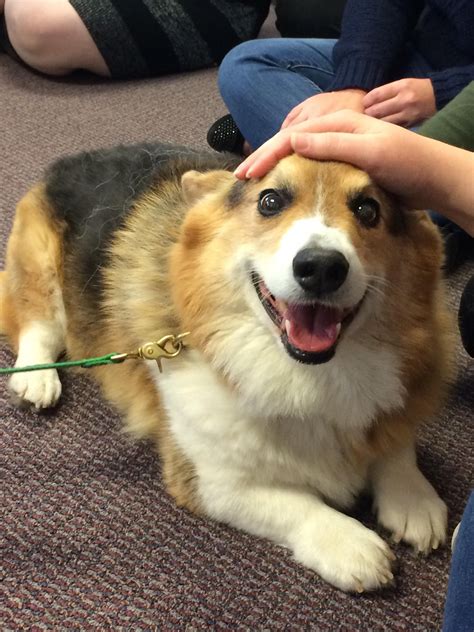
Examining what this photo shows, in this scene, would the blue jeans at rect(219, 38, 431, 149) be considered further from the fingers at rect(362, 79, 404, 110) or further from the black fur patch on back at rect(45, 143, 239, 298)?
the black fur patch on back at rect(45, 143, 239, 298)

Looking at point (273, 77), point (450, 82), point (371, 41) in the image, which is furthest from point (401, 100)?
point (273, 77)

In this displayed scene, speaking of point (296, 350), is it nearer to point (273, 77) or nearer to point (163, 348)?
point (163, 348)

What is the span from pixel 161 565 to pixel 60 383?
0.60 meters

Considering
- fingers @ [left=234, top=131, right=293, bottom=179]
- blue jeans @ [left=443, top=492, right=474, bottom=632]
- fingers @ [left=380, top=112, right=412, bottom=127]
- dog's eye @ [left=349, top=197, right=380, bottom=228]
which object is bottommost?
blue jeans @ [left=443, top=492, right=474, bottom=632]

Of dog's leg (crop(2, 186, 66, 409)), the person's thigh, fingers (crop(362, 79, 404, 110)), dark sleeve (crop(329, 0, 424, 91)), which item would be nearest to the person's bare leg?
the person's thigh

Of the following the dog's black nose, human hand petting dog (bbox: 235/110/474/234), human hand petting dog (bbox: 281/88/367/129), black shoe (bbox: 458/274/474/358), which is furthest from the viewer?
human hand petting dog (bbox: 281/88/367/129)

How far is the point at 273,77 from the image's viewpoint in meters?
2.11

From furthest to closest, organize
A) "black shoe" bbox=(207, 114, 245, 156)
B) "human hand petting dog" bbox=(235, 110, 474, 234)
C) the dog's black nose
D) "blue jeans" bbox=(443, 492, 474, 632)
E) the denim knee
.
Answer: "black shoe" bbox=(207, 114, 245, 156) < the denim knee < "human hand petting dog" bbox=(235, 110, 474, 234) < the dog's black nose < "blue jeans" bbox=(443, 492, 474, 632)

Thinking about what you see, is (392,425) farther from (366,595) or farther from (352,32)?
(352,32)

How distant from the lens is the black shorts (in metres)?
3.01

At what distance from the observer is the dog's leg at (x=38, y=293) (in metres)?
1.60

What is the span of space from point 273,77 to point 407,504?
1.50 metres

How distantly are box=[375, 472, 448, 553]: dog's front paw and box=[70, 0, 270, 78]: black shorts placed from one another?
2.67 meters

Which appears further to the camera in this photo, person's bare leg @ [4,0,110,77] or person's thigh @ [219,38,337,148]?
person's bare leg @ [4,0,110,77]
